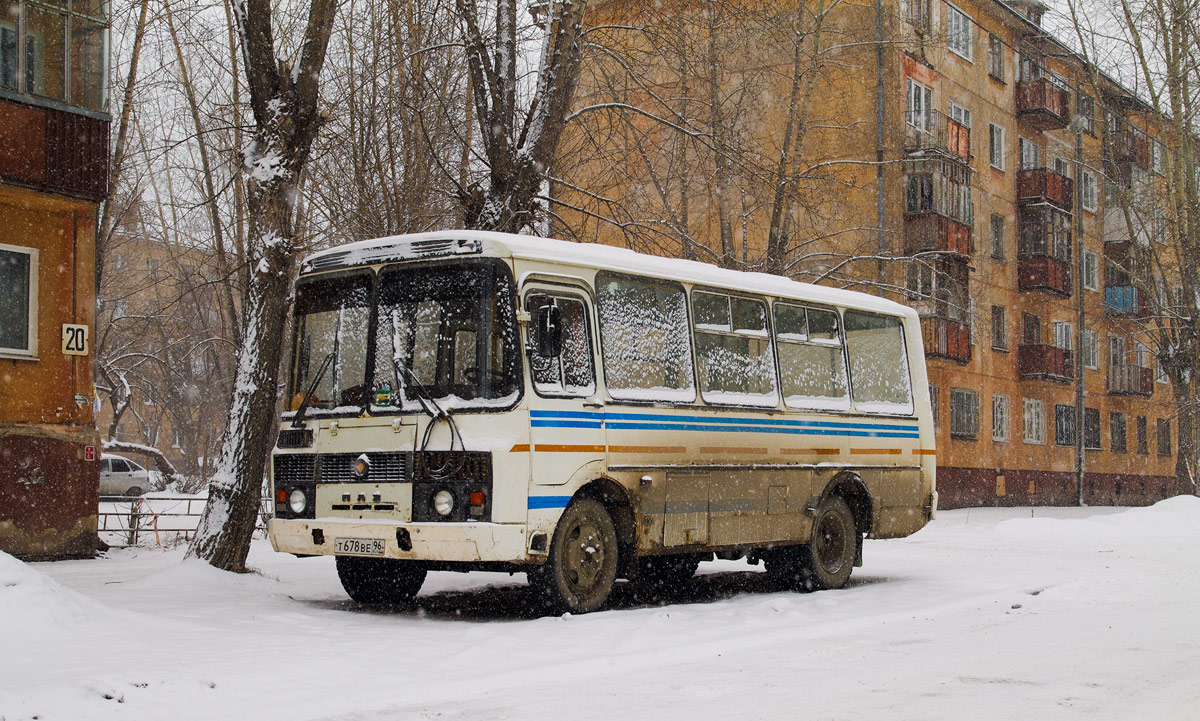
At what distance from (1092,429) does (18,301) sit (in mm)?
44439

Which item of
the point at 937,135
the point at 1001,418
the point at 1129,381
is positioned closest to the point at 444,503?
the point at 937,135

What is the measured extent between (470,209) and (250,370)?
3778 millimetres

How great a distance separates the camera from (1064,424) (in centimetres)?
5025

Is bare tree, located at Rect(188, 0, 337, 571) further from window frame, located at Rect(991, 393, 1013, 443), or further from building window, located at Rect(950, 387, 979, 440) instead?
window frame, located at Rect(991, 393, 1013, 443)

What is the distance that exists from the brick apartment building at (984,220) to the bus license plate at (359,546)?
14.0 m

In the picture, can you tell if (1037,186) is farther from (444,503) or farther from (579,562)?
(444,503)

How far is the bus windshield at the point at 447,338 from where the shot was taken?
10.9 meters

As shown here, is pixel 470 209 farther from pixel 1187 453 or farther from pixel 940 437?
pixel 1187 453

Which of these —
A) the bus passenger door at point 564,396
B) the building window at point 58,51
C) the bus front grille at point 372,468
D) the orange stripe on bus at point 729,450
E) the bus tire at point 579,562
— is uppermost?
the building window at point 58,51

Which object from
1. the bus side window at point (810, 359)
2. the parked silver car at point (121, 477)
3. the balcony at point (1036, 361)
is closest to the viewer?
the bus side window at point (810, 359)

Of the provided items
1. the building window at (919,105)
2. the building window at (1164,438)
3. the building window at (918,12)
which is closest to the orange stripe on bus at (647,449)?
the building window at (919,105)

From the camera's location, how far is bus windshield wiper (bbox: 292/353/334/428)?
11859 millimetres

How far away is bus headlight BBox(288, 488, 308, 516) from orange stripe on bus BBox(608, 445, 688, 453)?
2.62 metres

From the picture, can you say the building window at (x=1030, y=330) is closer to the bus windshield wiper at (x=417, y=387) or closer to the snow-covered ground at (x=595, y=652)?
the snow-covered ground at (x=595, y=652)
